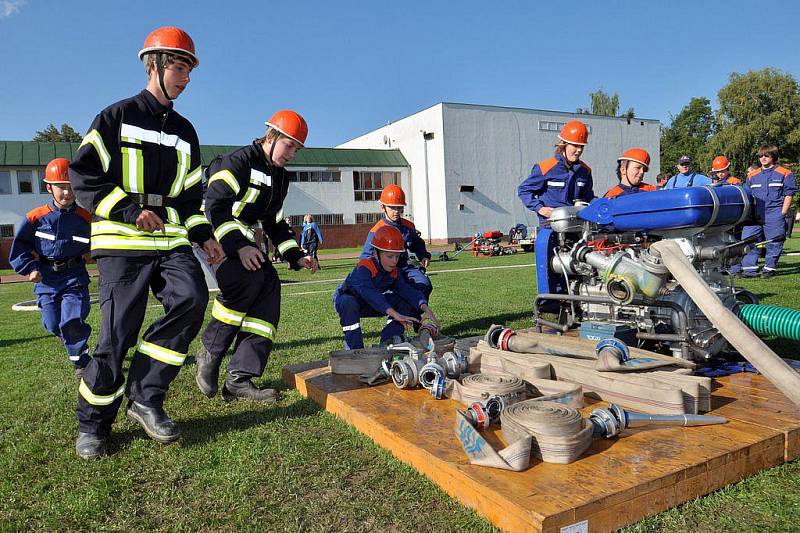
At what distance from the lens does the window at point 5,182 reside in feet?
91.6

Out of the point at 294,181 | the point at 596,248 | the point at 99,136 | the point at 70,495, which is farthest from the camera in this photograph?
the point at 294,181

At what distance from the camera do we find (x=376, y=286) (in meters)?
4.84

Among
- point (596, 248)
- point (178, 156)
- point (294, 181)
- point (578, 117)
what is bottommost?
point (596, 248)

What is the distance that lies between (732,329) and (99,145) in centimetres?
304

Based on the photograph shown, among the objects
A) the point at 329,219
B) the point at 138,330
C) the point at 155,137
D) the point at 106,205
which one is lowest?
the point at 138,330

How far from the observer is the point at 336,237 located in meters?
34.2

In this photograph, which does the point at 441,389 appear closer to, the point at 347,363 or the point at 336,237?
the point at 347,363

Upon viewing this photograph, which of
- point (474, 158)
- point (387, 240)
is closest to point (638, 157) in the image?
point (387, 240)

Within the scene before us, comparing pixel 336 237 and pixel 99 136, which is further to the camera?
pixel 336 237

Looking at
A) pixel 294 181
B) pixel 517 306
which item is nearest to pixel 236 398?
pixel 517 306

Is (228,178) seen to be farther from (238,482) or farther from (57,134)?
(57,134)

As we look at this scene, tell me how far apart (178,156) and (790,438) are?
3.16m

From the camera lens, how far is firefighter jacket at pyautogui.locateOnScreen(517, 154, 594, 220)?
493 centimetres

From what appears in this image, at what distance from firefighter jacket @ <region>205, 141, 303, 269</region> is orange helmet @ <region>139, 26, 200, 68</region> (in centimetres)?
82
